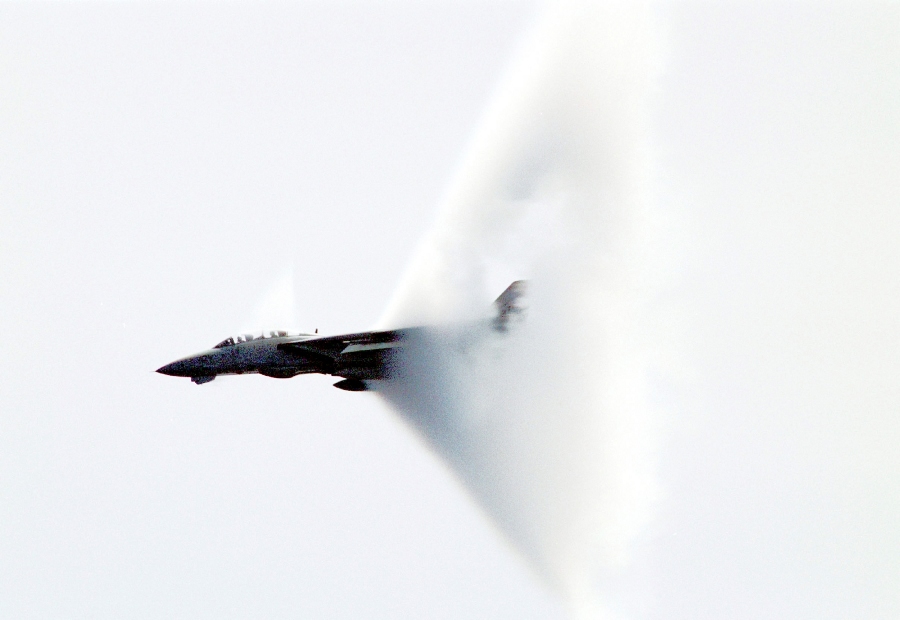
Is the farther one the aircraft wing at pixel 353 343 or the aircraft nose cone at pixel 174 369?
the aircraft nose cone at pixel 174 369

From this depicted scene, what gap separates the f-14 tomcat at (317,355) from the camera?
35438 millimetres

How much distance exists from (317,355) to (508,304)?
5.82m

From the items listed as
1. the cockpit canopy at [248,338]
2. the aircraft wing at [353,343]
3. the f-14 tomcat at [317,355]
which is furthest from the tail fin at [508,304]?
the cockpit canopy at [248,338]

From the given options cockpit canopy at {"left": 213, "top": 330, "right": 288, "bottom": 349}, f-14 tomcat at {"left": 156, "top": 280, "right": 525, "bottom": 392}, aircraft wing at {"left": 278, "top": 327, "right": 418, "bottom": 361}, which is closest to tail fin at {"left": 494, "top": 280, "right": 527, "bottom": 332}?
f-14 tomcat at {"left": 156, "top": 280, "right": 525, "bottom": 392}

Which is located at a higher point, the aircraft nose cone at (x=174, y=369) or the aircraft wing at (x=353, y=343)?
the aircraft nose cone at (x=174, y=369)

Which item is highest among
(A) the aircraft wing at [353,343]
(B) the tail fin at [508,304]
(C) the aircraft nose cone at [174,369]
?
(C) the aircraft nose cone at [174,369]

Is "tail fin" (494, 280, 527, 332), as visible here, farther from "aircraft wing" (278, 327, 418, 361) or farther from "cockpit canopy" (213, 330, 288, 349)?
"cockpit canopy" (213, 330, 288, 349)

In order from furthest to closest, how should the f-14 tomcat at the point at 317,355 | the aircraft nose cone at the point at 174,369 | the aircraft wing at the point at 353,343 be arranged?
the aircraft nose cone at the point at 174,369 → the f-14 tomcat at the point at 317,355 → the aircraft wing at the point at 353,343

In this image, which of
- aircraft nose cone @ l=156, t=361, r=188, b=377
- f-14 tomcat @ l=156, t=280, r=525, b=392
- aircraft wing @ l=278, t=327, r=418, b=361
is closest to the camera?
aircraft wing @ l=278, t=327, r=418, b=361

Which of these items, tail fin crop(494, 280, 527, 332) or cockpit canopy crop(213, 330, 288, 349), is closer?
tail fin crop(494, 280, 527, 332)

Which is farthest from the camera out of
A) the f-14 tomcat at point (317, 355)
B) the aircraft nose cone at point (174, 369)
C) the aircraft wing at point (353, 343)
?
the aircraft nose cone at point (174, 369)

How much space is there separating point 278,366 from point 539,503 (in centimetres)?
924

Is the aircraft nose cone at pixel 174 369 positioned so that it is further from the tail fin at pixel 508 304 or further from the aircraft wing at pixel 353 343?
the tail fin at pixel 508 304

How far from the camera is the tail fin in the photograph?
35312 mm
